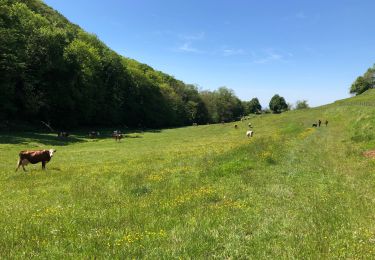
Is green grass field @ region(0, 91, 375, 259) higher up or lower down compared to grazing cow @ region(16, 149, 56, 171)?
lower down

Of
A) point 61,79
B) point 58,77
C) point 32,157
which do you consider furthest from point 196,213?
point 61,79

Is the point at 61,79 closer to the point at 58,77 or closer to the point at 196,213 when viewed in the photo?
the point at 58,77

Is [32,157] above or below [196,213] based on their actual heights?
above

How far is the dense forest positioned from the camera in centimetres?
6756

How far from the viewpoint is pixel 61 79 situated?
8019cm

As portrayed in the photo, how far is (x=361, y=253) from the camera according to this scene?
8625mm

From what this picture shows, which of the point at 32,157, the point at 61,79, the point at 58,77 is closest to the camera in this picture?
the point at 32,157

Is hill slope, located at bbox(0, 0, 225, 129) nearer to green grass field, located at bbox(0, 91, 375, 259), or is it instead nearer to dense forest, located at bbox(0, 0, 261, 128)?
dense forest, located at bbox(0, 0, 261, 128)

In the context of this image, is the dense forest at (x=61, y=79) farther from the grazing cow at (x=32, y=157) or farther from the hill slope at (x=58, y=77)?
the grazing cow at (x=32, y=157)

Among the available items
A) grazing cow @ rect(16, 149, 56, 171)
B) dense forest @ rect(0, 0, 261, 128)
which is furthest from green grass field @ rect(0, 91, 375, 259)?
dense forest @ rect(0, 0, 261, 128)

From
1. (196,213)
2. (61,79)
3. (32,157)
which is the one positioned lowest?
(196,213)

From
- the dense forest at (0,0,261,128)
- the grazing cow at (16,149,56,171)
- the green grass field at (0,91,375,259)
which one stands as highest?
the dense forest at (0,0,261,128)

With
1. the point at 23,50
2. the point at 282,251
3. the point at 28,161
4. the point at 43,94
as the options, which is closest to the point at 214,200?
the point at 282,251

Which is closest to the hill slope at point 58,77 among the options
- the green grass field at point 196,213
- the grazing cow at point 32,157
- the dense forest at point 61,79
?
the dense forest at point 61,79
